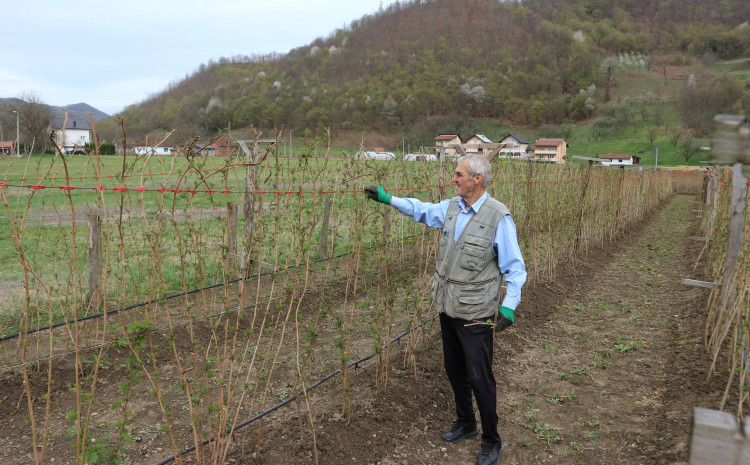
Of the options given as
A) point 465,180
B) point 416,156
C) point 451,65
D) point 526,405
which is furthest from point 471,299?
point 451,65

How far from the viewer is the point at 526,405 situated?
3.67 meters

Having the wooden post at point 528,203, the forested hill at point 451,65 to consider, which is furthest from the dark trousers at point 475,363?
the forested hill at point 451,65

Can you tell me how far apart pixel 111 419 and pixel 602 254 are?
28.0ft

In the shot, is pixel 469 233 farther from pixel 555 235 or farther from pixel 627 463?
pixel 555 235

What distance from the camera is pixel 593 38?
111 m

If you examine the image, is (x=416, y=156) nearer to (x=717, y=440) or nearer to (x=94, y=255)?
(x=94, y=255)

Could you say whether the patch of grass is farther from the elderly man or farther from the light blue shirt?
the light blue shirt

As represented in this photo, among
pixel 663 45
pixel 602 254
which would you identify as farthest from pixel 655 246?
pixel 663 45

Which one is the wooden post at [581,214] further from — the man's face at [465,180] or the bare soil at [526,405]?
the man's face at [465,180]

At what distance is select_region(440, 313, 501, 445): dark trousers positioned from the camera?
2.71 m

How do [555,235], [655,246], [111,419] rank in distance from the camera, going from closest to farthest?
[111,419] < [555,235] < [655,246]

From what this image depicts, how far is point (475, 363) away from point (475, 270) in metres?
0.52

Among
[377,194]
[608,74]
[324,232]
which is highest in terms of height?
[608,74]

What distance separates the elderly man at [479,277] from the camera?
2705 millimetres
